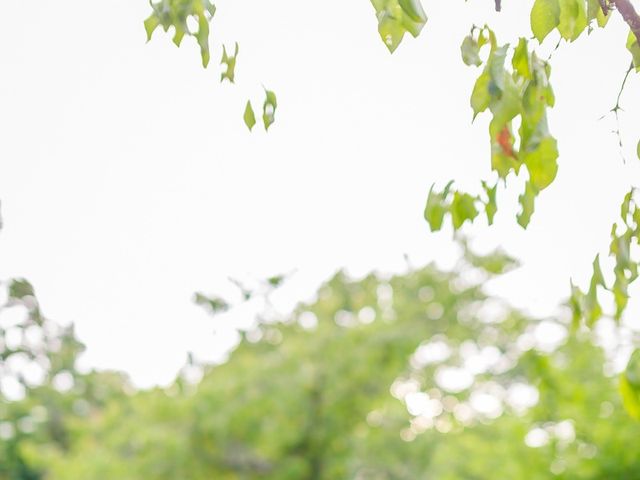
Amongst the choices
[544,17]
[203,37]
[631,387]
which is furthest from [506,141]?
[203,37]

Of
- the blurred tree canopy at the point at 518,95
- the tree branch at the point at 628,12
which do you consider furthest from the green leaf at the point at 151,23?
the tree branch at the point at 628,12

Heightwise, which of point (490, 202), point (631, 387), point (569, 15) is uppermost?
point (569, 15)

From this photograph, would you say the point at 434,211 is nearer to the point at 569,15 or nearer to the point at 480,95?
the point at 480,95

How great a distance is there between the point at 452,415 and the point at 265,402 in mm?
8499

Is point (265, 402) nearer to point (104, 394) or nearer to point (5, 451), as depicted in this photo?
point (104, 394)

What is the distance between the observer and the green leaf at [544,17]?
5.49 ft

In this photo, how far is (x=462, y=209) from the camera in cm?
192

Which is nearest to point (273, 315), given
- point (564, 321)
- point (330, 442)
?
point (330, 442)

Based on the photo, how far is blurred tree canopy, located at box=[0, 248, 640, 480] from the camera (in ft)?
31.0

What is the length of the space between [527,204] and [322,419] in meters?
10.8

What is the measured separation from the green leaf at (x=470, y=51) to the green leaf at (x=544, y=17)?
230 millimetres

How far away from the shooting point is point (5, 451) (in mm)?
14703

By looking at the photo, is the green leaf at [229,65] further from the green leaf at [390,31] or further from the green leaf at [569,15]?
the green leaf at [569,15]

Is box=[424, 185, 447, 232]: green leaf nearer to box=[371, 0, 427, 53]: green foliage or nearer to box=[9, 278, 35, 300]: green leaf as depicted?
box=[371, 0, 427, 53]: green foliage
